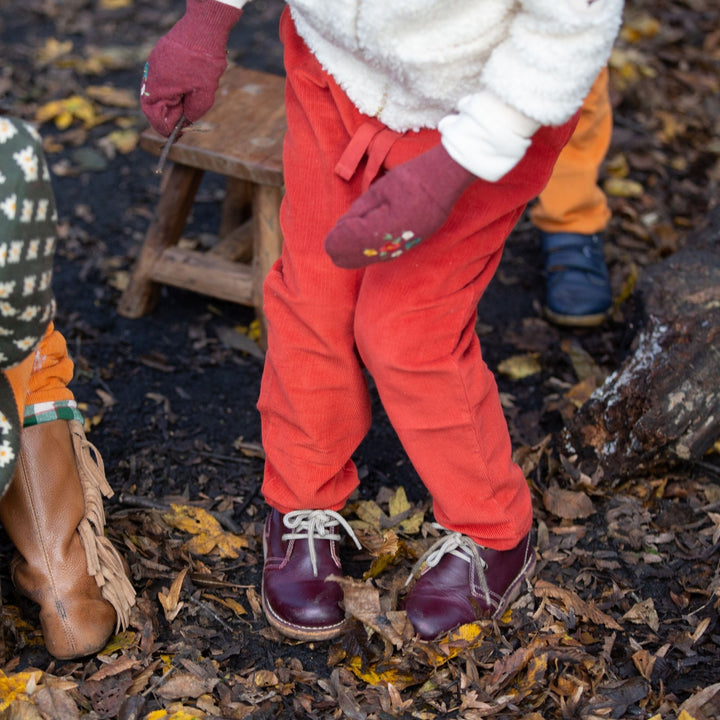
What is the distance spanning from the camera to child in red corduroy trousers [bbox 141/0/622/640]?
58.6 inches

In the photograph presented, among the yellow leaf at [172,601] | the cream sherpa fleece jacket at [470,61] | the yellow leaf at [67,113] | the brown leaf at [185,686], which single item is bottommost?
the yellow leaf at [67,113]

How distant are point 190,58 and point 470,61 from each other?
24.2 inches

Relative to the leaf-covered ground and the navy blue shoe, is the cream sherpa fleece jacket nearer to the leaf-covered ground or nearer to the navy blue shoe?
the leaf-covered ground

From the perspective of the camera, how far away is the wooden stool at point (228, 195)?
2717 millimetres

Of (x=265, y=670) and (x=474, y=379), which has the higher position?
(x=474, y=379)

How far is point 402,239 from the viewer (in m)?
1.53

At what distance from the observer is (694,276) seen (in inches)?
103

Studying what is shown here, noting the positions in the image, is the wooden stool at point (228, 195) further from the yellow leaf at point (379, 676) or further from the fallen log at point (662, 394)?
the yellow leaf at point (379, 676)

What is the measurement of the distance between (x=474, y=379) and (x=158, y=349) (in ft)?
4.85

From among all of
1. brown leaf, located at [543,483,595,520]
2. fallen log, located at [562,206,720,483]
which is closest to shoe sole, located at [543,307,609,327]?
fallen log, located at [562,206,720,483]


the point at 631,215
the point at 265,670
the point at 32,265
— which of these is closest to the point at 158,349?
the point at 265,670

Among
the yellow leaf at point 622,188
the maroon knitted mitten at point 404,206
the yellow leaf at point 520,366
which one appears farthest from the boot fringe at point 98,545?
the yellow leaf at point 622,188

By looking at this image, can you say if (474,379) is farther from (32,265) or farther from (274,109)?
(274,109)

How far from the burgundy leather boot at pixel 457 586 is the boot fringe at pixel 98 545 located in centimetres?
65
